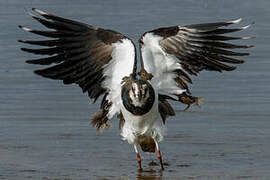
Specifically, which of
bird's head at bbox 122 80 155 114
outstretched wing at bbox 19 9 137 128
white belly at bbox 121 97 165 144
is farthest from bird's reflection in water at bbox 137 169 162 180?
outstretched wing at bbox 19 9 137 128

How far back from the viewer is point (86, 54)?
907 centimetres

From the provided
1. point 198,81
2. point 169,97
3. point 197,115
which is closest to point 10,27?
point 198,81

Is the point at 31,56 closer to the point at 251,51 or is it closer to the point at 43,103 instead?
the point at 43,103

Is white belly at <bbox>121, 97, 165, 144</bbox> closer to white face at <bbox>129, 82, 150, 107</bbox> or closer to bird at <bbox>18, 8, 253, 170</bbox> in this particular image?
bird at <bbox>18, 8, 253, 170</bbox>

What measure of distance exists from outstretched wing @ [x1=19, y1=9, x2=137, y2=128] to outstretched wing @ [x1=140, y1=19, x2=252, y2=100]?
259mm

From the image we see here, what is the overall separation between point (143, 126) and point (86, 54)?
106 centimetres

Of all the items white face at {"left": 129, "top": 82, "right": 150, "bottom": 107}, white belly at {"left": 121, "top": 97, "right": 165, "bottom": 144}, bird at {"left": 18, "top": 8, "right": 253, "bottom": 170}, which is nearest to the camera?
white face at {"left": 129, "top": 82, "right": 150, "bottom": 107}

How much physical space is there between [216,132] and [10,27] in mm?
6799

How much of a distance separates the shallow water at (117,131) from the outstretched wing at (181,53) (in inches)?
38.7

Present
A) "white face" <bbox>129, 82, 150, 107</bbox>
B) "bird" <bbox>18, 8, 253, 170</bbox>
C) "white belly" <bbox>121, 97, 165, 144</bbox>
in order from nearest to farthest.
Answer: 1. "white face" <bbox>129, 82, 150, 107</bbox>
2. "bird" <bbox>18, 8, 253, 170</bbox>
3. "white belly" <bbox>121, 97, 165, 144</bbox>

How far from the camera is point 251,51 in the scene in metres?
14.5

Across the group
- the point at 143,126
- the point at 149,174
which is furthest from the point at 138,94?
the point at 149,174

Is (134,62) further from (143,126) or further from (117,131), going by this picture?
(117,131)

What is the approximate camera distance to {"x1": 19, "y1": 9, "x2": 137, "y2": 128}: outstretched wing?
8930mm
